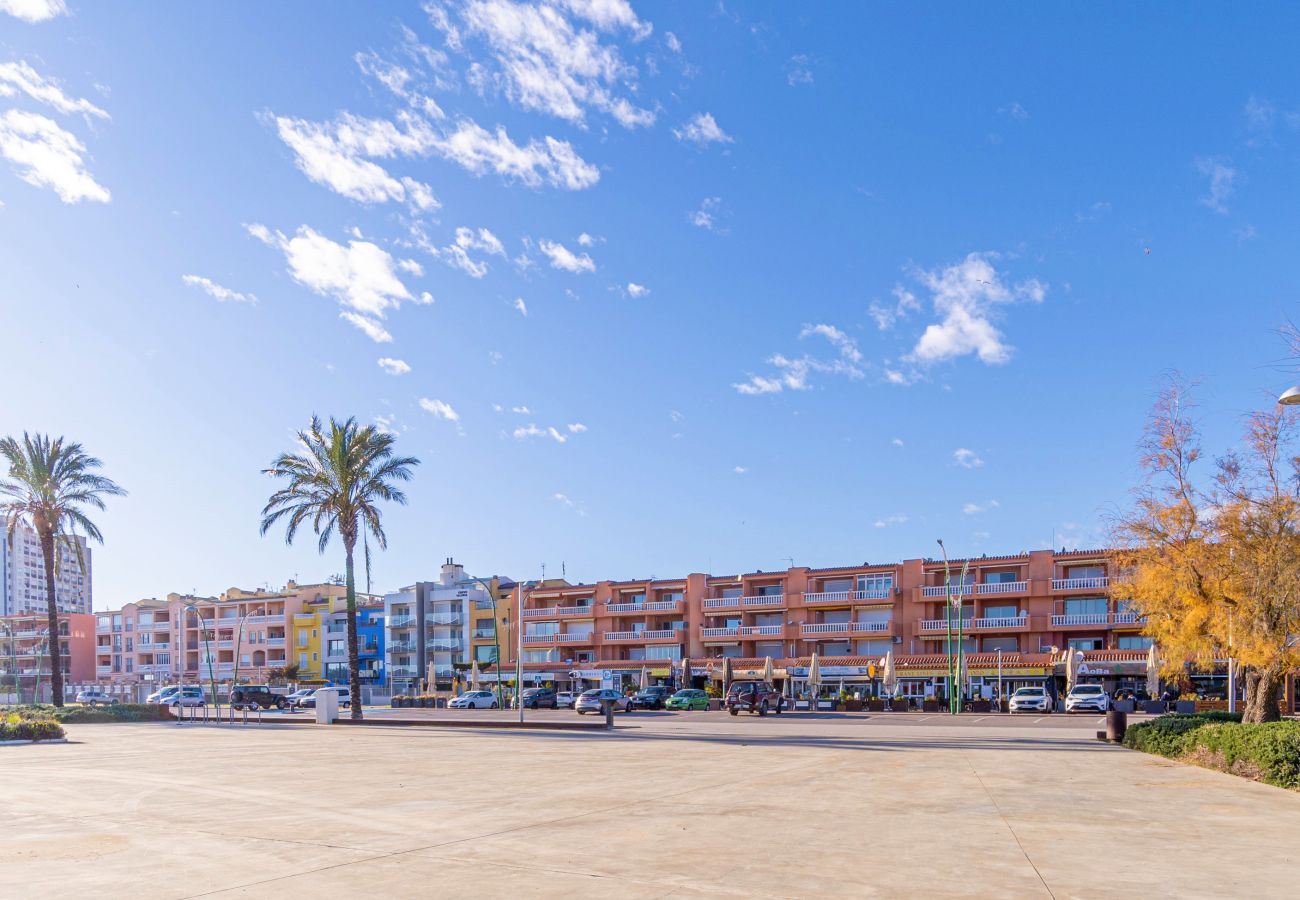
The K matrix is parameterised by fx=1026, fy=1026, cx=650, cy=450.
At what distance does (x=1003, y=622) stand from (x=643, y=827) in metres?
63.5

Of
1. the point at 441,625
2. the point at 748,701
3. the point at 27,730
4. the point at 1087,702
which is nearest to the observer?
the point at 27,730

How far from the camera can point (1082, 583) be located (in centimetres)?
6856

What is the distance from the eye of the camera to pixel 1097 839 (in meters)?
11.8

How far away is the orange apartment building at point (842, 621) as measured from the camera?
225 ft

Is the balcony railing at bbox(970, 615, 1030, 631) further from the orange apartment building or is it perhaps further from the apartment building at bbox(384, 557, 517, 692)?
the apartment building at bbox(384, 557, 517, 692)

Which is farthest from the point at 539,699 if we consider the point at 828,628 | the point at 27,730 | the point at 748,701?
the point at 27,730

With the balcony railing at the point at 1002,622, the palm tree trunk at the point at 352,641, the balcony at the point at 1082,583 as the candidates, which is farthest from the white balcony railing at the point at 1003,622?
the palm tree trunk at the point at 352,641

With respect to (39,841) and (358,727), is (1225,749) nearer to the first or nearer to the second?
(39,841)

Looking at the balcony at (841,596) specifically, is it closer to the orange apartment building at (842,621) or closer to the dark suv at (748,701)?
the orange apartment building at (842,621)

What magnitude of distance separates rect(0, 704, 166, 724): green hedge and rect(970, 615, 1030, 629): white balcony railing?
51836mm

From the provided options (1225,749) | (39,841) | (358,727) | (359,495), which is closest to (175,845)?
(39,841)

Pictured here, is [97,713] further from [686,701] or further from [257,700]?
[686,701]

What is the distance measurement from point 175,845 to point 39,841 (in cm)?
177

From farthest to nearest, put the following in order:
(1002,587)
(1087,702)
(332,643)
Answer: (332,643) → (1002,587) → (1087,702)
